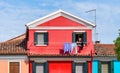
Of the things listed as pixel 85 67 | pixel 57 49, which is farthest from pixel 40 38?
pixel 85 67

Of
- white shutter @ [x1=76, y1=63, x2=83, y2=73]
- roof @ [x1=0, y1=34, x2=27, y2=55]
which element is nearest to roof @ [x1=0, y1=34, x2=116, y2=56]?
roof @ [x1=0, y1=34, x2=27, y2=55]

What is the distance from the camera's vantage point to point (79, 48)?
145 feet

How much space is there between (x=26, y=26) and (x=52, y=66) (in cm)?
441

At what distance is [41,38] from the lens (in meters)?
44.2

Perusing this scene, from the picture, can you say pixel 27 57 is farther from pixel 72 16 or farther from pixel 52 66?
pixel 72 16

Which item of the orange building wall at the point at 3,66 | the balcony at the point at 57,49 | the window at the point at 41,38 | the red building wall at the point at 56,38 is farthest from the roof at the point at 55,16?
the orange building wall at the point at 3,66

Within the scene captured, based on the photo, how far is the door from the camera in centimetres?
4350

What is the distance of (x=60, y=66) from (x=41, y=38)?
123 inches

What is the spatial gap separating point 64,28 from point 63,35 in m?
0.65

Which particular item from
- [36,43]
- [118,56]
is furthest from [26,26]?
[118,56]

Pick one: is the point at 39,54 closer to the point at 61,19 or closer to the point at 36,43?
the point at 36,43

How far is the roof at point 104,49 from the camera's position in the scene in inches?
1741

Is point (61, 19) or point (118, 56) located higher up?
point (61, 19)

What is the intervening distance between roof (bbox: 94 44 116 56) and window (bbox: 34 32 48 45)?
484 centimetres
